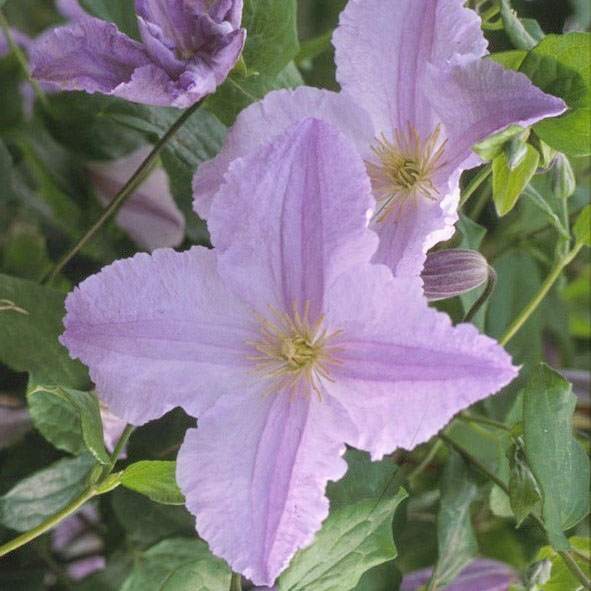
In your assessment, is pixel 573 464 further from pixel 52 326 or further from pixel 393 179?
pixel 52 326

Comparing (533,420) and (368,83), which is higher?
(368,83)

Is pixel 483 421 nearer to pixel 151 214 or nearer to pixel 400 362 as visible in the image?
pixel 400 362

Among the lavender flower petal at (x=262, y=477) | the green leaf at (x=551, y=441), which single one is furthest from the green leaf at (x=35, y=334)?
the green leaf at (x=551, y=441)

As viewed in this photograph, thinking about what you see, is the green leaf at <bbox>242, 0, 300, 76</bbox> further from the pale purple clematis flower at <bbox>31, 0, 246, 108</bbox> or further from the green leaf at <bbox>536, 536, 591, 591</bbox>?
the green leaf at <bbox>536, 536, 591, 591</bbox>

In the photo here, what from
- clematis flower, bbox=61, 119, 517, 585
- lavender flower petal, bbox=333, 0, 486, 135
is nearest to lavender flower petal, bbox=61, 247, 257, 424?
clematis flower, bbox=61, 119, 517, 585

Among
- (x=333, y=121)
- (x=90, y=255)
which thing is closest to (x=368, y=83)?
(x=333, y=121)

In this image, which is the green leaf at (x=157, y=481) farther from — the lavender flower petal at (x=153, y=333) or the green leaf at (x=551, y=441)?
the green leaf at (x=551, y=441)
